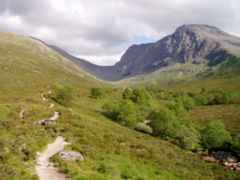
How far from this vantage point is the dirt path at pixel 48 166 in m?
13.3

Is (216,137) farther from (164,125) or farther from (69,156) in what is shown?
(69,156)

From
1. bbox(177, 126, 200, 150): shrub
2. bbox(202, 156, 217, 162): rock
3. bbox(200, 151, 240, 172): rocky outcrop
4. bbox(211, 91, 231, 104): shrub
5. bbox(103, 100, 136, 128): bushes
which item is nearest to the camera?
bbox(200, 151, 240, 172): rocky outcrop

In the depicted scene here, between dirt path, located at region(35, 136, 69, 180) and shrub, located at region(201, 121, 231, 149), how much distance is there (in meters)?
48.6

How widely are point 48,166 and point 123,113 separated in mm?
45692

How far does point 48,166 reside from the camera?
1502 centimetres

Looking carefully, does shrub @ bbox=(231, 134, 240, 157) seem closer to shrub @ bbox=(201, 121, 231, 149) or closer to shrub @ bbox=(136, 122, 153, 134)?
shrub @ bbox=(201, 121, 231, 149)

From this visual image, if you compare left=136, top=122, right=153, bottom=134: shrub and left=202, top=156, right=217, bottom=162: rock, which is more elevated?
left=136, top=122, right=153, bottom=134: shrub

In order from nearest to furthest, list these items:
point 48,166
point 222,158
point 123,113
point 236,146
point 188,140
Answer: point 48,166 < point 222,158 < point 236,146 < point 188,140 < point 123,113

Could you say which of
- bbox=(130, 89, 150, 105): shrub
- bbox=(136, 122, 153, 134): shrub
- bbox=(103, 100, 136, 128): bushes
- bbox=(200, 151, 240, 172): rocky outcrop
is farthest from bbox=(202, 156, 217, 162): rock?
bbox=(130, 89, 150, 105): shrub

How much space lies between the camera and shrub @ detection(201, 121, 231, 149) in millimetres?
50469

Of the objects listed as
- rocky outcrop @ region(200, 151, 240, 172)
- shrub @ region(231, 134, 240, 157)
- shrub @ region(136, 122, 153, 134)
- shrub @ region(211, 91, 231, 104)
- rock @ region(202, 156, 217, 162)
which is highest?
shrub @ region(211, 91, 231, 104)

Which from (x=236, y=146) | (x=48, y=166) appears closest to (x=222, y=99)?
(x=236, y=146)

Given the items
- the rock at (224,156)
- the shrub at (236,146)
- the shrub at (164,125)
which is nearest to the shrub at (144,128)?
the shrub at (164,125)

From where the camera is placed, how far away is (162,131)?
57.1 m
